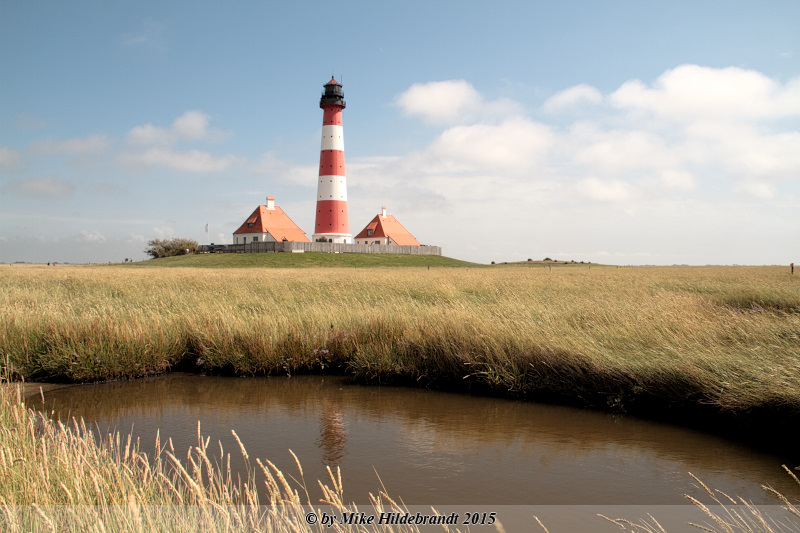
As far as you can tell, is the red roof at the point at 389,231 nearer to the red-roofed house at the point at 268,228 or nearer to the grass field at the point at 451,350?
the red-roofed house at the point at 268,228

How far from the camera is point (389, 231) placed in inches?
3086

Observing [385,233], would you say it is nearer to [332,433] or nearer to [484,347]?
[484,347]

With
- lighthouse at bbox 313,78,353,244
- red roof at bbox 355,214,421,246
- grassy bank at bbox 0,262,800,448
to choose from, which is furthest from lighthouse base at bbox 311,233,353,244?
grassy bank at bbox 0,262,800,448

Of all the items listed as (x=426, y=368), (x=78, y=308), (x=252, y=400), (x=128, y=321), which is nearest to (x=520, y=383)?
(x=426, y=368)

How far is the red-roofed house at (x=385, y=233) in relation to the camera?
77500 millimetres

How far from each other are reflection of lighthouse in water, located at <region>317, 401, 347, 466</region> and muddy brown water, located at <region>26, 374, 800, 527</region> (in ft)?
0.05

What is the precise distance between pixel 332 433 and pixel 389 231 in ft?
235

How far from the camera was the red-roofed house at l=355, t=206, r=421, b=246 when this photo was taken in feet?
254

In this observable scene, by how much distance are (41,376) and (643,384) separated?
10.3 metres

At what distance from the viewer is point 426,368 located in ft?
32.2

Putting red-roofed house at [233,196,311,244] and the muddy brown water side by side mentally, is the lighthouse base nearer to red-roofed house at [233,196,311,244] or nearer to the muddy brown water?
red-roofed house at [233,196,311,244]

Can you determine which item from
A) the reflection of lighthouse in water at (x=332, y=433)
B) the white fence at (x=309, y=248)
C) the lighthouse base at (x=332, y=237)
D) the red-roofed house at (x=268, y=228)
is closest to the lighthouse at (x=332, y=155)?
the lighthouse base at (x=332, y=237)

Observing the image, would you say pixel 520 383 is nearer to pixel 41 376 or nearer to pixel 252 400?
pixel 252 400

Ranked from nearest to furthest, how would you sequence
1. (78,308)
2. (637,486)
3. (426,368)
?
(637,486)
(426,368)
(78,308)
